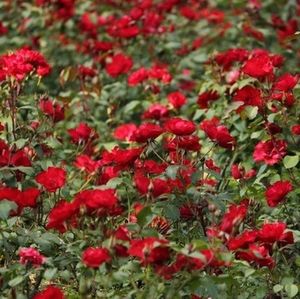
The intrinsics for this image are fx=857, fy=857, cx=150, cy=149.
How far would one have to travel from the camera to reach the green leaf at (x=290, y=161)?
3.40 meters

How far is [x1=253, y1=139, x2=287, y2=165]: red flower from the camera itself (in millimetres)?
3443

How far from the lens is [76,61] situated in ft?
19.3

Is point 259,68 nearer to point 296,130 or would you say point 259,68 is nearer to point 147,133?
point 296,130

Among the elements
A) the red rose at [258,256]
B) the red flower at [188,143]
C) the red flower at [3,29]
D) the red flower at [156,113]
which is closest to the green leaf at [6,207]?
the red flower at [188,143]

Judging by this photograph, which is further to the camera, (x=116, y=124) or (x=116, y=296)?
(x=116, y=124)

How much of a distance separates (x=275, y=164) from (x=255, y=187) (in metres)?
0.21

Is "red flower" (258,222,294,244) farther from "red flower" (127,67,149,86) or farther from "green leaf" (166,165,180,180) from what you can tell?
"red flower" (127,67,149,86)

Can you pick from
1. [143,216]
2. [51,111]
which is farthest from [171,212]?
[51,111]

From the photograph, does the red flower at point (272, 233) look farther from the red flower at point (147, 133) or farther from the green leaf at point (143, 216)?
the red flower at point (147, 133)

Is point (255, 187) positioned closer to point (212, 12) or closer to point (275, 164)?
point (275, 164)

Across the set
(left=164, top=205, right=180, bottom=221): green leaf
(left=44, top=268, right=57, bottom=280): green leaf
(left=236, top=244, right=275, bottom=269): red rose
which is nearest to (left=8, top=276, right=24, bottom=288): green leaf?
(left=44, top=268, right=57, bottom=280): green leaf

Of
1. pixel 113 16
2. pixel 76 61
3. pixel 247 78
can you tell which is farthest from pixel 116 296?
pixel 113 16

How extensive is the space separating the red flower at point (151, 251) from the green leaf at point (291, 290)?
23.0 inches

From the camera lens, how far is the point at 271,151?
3.47 m
